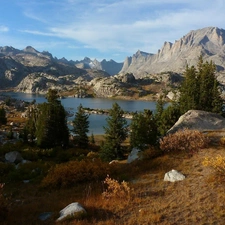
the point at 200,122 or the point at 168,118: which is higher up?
the point at 200,122

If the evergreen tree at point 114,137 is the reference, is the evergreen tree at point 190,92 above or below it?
above

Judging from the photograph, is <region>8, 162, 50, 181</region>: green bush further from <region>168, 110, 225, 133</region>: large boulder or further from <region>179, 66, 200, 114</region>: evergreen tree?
<region>179, 66, 200, 114</region>: evergreen tree

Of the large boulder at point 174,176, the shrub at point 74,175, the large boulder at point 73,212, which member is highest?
the large boulder at point 174,176

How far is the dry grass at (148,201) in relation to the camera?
28.7ft

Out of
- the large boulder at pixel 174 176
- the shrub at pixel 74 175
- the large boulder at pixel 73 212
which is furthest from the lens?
the shrub at pixel 74 175

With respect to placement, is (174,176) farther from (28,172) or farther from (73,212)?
(28,172)

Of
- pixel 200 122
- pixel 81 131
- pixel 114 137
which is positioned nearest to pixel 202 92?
pixel 114 137

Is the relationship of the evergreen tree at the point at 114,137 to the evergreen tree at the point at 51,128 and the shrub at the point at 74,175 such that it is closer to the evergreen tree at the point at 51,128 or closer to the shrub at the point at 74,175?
the evergreen tree at the point at 51,128

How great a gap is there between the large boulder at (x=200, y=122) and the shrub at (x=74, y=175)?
35.5 feet

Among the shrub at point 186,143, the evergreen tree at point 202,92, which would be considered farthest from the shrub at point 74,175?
the evergreen tree at point 202,92

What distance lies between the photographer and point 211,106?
175 feet

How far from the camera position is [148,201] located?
10.4 m

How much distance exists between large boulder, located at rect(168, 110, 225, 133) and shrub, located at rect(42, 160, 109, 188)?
10819 mm

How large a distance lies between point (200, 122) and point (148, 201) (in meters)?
17.3
